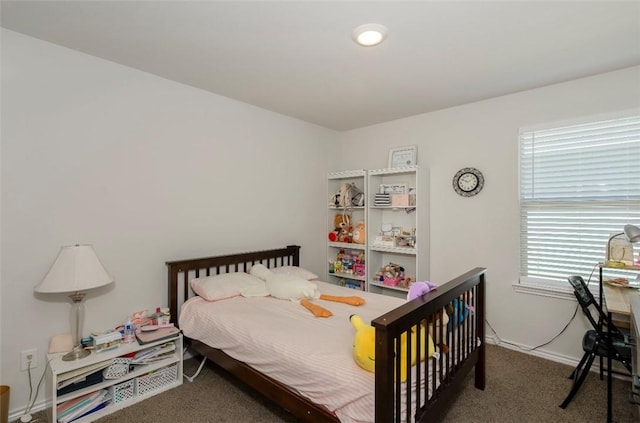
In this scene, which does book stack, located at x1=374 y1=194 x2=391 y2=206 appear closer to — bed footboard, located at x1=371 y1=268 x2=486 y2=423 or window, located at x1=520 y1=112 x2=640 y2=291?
window, located at x1=520 y1=112 x2=640 y2=291

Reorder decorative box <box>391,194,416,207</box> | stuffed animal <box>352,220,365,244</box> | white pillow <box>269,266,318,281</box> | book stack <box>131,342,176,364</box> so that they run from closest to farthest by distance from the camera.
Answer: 1. book stack <box>131,342,176,364</box>
2. white pillow <box>269,266,318,281</box>
3. decorative box <box>391,194,416,207</box>
4. stuffed animal <box>352,220,365,244</box>

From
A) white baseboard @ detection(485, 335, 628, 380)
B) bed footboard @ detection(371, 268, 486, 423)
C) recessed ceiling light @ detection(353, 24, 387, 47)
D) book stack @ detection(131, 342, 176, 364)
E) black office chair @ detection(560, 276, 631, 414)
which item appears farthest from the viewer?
white baseboard @ detection(485, 335, 628, 380)

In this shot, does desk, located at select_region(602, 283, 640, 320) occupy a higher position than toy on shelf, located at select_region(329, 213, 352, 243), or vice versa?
toy on shelf, located at select_region(329, 213, 352, 243)

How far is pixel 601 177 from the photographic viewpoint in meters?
2.42

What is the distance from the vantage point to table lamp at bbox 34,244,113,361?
1825 mm

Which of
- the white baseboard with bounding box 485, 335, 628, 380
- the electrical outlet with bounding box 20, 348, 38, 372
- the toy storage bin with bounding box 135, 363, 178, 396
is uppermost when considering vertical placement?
the electrical outlet with bounding box 20, 348, 38, 372

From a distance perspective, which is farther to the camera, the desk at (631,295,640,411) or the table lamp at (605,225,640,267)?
the table lamp at (605,225,640,267)

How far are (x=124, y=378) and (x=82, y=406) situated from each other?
237mm

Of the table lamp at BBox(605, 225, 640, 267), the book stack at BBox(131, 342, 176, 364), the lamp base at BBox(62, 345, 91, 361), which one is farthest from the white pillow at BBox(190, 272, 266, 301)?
the table lamp at BBox(605, 225, 640, 267)

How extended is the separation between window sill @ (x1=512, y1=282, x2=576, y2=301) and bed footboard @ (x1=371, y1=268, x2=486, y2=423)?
0.81 metres

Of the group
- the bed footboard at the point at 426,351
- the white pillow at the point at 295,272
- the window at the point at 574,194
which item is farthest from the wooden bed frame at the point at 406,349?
the window at the point at 574,194

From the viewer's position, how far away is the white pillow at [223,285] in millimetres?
2406

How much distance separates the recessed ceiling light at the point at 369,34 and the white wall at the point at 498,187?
1.66 meters

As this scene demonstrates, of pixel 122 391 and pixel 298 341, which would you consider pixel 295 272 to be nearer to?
pixel 298 341
